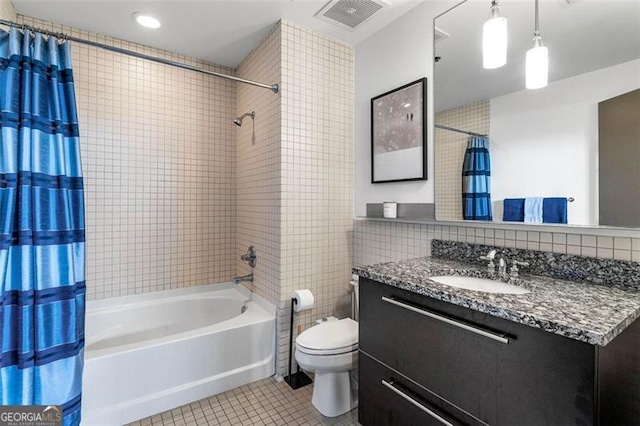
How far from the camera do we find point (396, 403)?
1.35 metres

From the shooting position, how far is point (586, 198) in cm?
128

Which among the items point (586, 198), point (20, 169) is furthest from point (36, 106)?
point (586, 198)

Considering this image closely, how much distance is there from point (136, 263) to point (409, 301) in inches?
85.3

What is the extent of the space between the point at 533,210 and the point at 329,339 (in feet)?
4.03

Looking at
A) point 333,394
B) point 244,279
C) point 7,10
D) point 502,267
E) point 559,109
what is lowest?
point 333,394

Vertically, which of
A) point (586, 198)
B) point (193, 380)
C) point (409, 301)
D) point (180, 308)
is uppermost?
point (586, 198)

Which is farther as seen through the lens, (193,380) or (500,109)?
(193,380)

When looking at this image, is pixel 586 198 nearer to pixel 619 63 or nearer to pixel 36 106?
pixel 619 63

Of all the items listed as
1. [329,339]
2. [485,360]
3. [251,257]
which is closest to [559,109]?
[485,360]

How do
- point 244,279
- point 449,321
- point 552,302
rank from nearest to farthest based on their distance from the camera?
point 552,302 → point 449,321 → point 244,279

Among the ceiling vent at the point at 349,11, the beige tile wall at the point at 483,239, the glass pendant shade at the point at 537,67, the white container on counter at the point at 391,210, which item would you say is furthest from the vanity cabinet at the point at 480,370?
the ceiling vent at the point at 349,11

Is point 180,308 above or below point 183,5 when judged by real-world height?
below

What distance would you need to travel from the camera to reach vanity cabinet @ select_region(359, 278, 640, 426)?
2.82 feet

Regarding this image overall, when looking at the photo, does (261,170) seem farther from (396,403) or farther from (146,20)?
(396,403)
